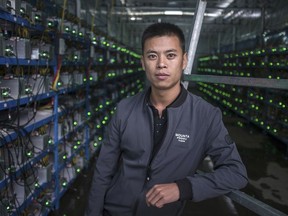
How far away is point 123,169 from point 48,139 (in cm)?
240

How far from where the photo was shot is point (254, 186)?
546 cm

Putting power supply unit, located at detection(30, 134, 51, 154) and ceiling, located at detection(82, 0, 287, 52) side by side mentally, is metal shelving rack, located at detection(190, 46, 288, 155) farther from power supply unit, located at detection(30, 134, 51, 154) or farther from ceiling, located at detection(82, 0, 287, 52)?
power supply unit, located at detection(30, 134, 51, 154)

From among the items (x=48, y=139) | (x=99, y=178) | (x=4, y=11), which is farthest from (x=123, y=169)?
(x=48, y=139)

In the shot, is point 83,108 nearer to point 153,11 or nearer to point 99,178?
point 99,178

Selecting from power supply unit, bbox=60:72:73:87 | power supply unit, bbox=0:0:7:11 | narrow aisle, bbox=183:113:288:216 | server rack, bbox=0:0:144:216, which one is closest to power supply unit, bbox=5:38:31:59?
server rack, bbox=0:0:144:216

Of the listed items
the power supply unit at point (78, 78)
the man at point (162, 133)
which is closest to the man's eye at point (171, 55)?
the man at point (162, 133)

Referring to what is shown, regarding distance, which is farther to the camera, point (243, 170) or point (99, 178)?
point (99, 178)

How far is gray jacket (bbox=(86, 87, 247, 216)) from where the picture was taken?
1.74m

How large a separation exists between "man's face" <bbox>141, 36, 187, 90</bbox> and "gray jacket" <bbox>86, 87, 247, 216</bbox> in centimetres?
15

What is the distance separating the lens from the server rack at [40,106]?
3.12m

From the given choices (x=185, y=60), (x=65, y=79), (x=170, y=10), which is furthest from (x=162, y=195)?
(x=170, y=10)

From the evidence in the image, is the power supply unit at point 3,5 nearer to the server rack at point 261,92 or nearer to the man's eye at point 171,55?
the man's eye at point 171,55

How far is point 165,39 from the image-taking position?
5.93 feet

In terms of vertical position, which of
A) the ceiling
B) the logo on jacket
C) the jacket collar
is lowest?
the logo on jacket
